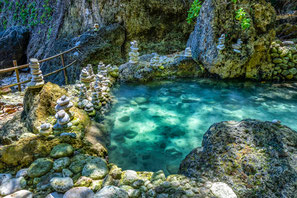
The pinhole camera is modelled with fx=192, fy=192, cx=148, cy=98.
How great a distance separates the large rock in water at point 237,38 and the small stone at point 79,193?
18.5 feet

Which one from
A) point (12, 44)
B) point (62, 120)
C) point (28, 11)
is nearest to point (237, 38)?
point (62, 120)

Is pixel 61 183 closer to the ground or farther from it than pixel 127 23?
closer to the ground

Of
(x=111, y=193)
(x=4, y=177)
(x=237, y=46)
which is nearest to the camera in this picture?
(x=111, y=193)

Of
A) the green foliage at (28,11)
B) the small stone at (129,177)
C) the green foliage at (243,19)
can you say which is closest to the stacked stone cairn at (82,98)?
the small stone at (129,177)

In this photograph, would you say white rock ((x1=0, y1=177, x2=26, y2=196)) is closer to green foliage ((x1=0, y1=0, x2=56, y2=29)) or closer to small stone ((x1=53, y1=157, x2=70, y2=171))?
small stone ((x1=53, y1=157, x2=70, y2=171))

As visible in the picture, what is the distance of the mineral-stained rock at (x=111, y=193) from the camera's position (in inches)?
70.6

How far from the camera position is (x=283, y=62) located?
260 inches

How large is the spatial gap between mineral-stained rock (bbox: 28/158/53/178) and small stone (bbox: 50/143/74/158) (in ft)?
0.34

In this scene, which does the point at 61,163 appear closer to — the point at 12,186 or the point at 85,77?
the point at 12,186

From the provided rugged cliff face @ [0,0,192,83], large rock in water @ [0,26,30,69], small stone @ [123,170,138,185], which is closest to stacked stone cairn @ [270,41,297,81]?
rugged cliff face @ [0,0,192,83]

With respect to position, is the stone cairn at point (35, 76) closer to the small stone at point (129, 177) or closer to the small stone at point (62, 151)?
the small stone at point (62, 151)

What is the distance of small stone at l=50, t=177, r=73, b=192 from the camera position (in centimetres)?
191

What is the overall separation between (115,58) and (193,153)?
7569mm

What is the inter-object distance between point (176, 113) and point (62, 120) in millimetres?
2894
